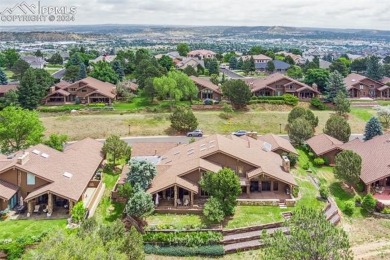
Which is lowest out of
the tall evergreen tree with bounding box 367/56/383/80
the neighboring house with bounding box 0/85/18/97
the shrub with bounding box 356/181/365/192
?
the shrub with bounding box 356/181/365/192

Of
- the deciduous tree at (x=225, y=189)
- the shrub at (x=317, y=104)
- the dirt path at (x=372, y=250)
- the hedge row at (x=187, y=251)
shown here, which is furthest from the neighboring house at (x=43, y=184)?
the shrub at (x=317, y=104)

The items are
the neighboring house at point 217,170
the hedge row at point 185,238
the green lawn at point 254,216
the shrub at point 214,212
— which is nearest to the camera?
the hedge row at point 185,238

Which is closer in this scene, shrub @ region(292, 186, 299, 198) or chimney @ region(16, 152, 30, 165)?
chimney @ region(16, 152, 30, 165)

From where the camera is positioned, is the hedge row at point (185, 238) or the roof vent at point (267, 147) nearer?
the hedge row at point (185, 238)

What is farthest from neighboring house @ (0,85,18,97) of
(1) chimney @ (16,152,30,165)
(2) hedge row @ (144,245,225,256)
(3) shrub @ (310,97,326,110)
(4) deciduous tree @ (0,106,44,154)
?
(2) hedge row @ (144,245,225,256)

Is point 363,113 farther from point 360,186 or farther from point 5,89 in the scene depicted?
point 5,89

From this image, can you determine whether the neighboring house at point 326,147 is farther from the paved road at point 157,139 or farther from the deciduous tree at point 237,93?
the deciduous tree at point 237,93

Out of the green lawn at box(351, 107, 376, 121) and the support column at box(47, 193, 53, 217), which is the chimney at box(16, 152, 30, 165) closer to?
the support column at box(47, 193, 53, 217)
